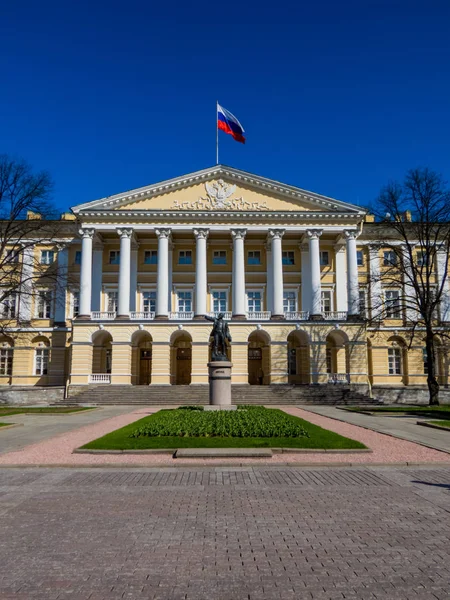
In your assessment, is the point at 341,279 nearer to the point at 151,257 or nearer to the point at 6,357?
the point at 151,257

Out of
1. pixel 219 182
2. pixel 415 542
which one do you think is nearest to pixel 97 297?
pixel 219 182

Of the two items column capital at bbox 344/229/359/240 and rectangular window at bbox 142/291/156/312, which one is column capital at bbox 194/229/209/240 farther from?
column capital at bbox 344/229/359/240

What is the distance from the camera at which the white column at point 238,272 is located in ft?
152

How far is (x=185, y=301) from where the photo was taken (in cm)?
5041

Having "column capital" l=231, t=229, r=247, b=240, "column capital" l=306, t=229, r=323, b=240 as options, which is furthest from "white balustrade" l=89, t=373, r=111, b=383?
"column capital" l=306, t=229, r=323, b=240

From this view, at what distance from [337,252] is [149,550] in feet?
157

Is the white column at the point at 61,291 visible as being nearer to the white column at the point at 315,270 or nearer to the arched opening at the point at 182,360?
the arched opening at the point at 182,360

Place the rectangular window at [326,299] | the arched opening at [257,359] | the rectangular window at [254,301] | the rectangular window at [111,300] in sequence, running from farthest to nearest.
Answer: the rectangular window at [326,299], the rectangular window at [254,301], the rectangular window at [111,300], the arched opening at [257,359]

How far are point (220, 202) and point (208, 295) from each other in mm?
9655

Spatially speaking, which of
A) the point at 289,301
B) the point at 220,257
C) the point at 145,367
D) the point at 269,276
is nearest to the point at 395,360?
the point at 289,301

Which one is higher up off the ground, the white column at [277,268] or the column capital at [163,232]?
the column capital at [163,232]

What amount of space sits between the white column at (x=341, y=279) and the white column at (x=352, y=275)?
1.98 m

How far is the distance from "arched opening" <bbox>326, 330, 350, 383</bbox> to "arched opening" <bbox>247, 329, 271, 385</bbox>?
639 cm

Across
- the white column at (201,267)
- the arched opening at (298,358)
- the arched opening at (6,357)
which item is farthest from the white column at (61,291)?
the arched opening at (298,358)
